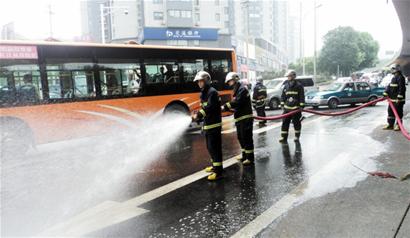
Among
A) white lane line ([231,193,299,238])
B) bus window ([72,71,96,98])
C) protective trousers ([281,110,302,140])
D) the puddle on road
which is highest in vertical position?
bus window ([72,71,96,98])

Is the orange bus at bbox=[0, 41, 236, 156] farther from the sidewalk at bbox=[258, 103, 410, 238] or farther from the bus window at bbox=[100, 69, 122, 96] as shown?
the sidewalk at bbox=[258, 103, 410, 238]

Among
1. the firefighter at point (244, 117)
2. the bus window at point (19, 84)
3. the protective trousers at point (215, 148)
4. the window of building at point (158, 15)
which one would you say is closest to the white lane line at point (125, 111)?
the bus window at point (19, 84)

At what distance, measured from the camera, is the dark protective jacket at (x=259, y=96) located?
Answer: 41.6 ft

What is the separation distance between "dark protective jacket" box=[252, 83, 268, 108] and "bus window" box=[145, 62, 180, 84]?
2.82 m

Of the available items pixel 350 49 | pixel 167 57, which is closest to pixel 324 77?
pixel 350 49

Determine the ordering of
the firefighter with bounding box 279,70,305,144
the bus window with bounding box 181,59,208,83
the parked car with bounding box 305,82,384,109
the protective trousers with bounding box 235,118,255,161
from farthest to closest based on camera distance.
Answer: the parked car with bounding box 305,82,384,109, the bus window with bounding box 181,59,208,83, the firefighter with bounding box 279,70,305,144, the protective trousers with bounding box 235,118,255,161

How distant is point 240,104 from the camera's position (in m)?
6.85

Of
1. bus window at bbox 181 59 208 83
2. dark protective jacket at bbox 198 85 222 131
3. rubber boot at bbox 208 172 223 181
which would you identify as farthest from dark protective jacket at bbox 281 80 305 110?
bus window at bbox 181 59 208 83

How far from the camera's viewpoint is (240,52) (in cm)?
6862

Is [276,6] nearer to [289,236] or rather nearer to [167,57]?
[167,57]

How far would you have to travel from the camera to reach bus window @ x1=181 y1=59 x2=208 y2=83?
12266 mm

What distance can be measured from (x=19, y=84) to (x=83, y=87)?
1669mm

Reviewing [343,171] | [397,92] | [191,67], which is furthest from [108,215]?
[397,92]

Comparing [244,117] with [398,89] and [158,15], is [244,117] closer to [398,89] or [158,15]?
[398,89]
